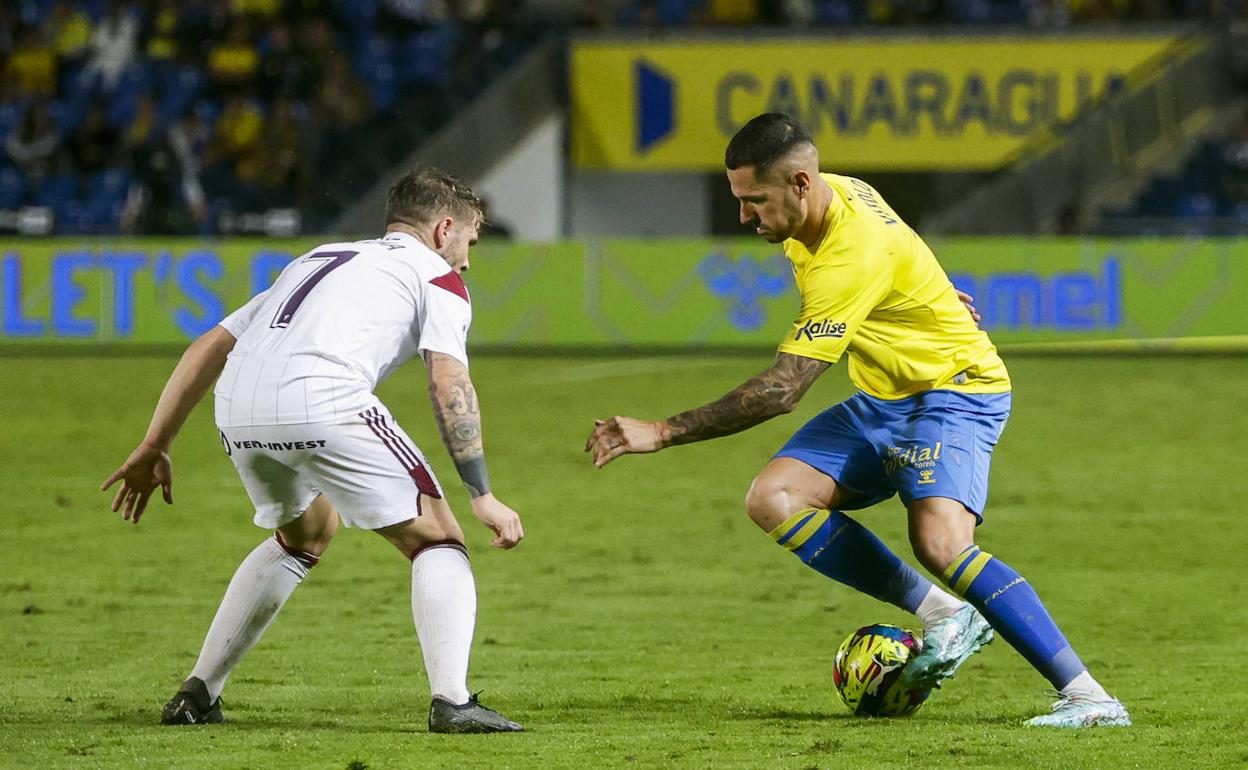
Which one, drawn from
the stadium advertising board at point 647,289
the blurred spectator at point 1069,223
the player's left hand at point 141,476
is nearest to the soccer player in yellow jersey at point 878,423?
the player's left hand at point 141,476

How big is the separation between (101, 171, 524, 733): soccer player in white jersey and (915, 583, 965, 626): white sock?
1.55 m

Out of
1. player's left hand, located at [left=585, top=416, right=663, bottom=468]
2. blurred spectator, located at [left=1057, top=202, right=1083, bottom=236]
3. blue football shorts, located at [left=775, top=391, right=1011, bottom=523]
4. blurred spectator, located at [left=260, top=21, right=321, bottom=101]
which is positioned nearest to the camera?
player's left hand, located at [left=585, top=416, right=663, bottom=468]

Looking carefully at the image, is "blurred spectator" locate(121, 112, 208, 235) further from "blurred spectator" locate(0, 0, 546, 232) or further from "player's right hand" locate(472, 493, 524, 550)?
"player's right hand" locate(472, 493, 524, 550)

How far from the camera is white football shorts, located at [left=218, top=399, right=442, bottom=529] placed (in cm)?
556

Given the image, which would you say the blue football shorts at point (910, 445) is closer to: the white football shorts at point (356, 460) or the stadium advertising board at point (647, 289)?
the white football shorts at point (356, 460)

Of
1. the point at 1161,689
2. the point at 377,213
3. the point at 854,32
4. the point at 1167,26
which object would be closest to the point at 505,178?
the point at 377,213

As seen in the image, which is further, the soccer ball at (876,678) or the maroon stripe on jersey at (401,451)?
the soccer ball at (876,678)

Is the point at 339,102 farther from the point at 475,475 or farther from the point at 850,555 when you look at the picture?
the point at 475,475

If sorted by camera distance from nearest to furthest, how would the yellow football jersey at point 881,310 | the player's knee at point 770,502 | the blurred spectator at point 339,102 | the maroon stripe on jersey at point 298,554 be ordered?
the yellow football jersey at point 881,310
the maroon stripe on jersey at point 298,554
the player's knee at point 770,502
the blurred spectator at point 339,102

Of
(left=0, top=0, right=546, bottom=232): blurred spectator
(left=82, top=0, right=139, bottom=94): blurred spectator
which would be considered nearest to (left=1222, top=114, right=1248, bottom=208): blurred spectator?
(left=0, top=0, right=546, bottom=232): blurred spectator

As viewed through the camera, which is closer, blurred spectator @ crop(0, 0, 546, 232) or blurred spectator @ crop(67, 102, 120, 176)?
blurred spectator @ crop(0, 0, 546, 232)

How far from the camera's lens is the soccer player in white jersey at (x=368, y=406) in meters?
5.55

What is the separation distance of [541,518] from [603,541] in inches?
34.5

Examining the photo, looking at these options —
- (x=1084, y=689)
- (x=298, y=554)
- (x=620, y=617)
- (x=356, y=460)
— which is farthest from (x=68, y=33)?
→ (x=1084, y=689)
